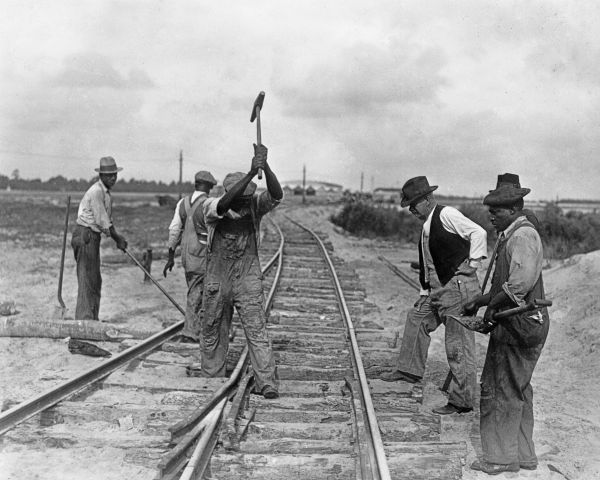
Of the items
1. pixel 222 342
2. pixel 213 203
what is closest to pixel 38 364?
pixel 222 342

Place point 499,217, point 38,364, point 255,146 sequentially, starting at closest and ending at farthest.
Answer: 1. point 499,217
2. point 255,146
3. point 38,364

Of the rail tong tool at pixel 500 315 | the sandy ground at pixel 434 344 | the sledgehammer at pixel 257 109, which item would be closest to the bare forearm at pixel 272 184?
the sledgehammer at pixel 257 109

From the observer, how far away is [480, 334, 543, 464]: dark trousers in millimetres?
4590

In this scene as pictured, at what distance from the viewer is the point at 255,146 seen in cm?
574

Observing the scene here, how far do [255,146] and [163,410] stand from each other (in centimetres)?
220

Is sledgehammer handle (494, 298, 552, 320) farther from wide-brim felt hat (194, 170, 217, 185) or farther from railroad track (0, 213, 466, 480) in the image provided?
Answer: wide-brim felt hat (194, 170, 217, 185)

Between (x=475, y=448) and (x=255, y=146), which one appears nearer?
(x=475, y=448)

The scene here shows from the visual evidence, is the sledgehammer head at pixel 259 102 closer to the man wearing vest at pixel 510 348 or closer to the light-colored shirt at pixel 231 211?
the light-colored shirt at pixel 231 211

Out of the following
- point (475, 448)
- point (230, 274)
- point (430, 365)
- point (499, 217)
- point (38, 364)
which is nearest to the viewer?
point (499, 217)

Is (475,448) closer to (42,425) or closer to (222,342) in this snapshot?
(222,342)

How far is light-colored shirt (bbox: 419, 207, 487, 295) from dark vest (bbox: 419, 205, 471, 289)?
3 cm

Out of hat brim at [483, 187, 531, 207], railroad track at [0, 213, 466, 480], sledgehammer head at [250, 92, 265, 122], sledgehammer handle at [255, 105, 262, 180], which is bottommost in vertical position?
railroad track at [0, 213, 466, 480]

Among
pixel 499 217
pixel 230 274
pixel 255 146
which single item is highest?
pixel 255 146

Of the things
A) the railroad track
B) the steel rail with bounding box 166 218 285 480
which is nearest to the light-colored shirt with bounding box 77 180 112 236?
the railroad track
